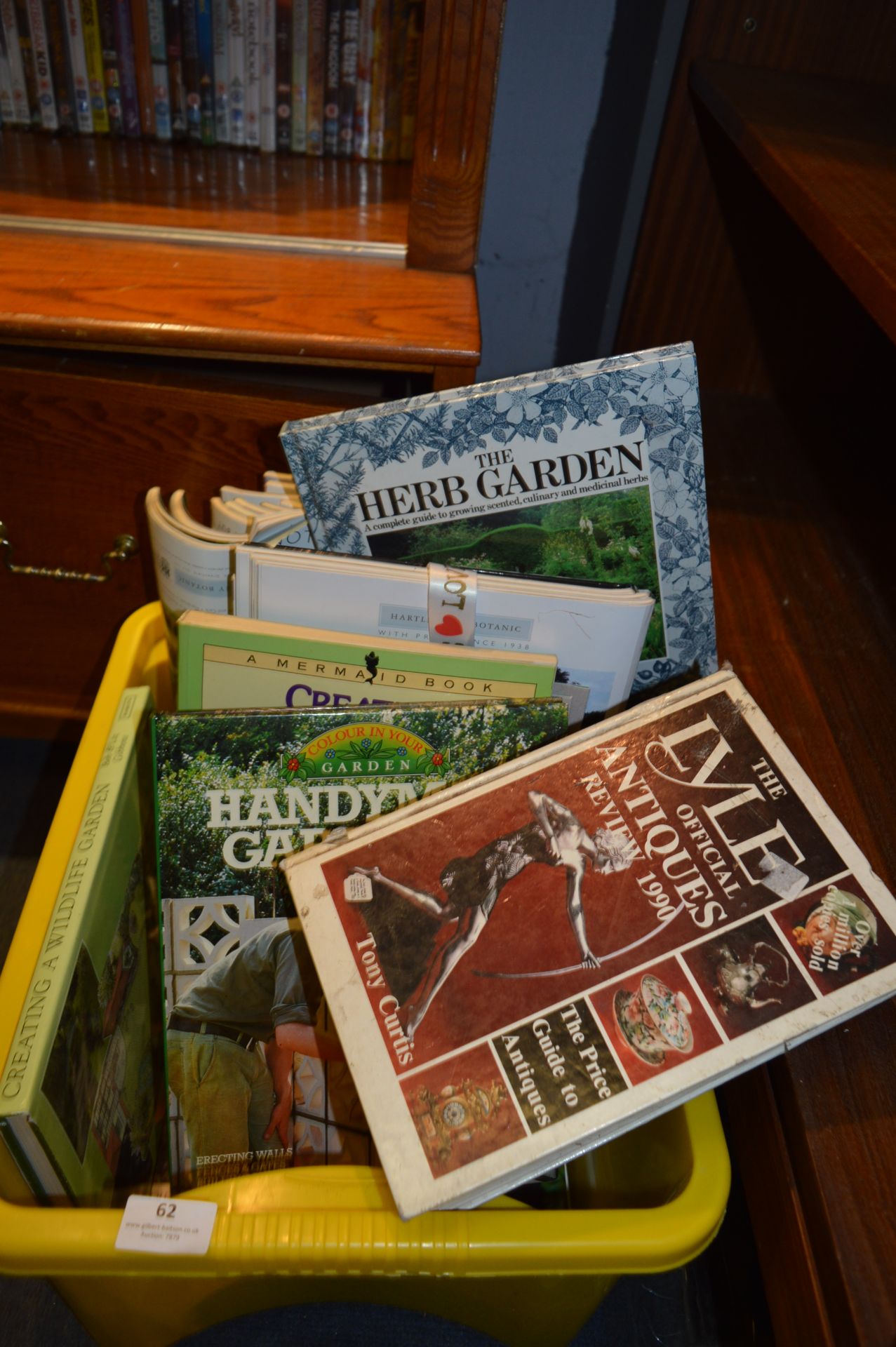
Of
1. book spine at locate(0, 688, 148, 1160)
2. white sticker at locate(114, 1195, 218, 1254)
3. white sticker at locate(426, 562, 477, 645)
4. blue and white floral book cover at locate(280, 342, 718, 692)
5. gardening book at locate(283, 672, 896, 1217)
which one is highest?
blue and white floral book cover at locate(280, 342, 718, 692)

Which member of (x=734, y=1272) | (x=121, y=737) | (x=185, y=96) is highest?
(x=185, y=96)

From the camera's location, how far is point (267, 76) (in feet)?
3.26

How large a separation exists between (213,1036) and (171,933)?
0.08 metres

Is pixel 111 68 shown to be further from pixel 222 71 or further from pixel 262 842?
pixel 262 842

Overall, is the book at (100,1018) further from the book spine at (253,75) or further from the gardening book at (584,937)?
the book spine at (253,75)

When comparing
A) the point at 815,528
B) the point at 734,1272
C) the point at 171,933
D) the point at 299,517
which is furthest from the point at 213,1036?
the point at 815,528

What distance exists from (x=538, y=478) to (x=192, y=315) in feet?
1.05

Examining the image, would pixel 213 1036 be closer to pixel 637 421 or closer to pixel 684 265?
pixel 637 421

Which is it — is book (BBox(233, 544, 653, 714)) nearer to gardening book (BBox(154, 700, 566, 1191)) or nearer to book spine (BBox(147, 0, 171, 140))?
gardening book (BBox(154, 700, 566, 1191))

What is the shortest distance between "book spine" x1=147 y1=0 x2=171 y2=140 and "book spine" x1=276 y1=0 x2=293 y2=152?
0.40 feet

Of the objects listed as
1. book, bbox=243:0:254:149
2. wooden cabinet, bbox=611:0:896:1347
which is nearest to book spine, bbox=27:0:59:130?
book, bbox=243:0:254:149

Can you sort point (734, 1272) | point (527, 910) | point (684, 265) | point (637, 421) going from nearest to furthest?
point (527, 910) < point (637, 421) < point (734, 1272) < point (684, 265)

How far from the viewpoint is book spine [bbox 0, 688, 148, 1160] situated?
457mm

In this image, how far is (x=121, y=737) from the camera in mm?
612
